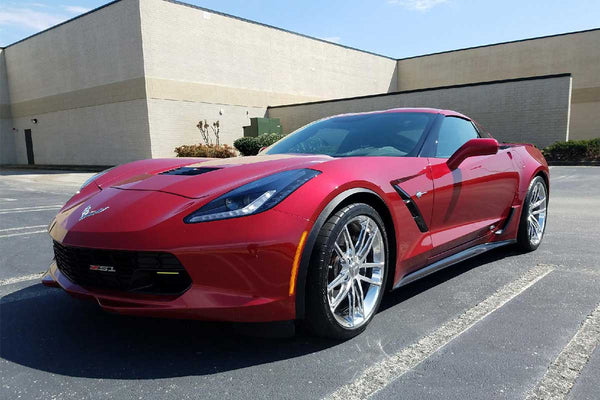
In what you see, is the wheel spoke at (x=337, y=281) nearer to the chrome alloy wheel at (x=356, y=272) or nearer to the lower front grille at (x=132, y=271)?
the chrome alloy wheel at (x=356, y=272)

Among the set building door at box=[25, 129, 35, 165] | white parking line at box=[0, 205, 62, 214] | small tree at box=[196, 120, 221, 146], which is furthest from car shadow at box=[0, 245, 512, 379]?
building door at box=[25, 129, 35, 165]

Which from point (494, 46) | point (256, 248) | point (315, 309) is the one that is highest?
point (494, 46)

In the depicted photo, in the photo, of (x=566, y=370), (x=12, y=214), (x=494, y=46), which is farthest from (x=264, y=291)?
(x=494, y=46)

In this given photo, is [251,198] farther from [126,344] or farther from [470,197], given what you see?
[470,197]

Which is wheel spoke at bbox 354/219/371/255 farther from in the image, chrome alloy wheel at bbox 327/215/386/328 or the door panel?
the door panel

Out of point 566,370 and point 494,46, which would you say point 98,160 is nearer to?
point 566,370

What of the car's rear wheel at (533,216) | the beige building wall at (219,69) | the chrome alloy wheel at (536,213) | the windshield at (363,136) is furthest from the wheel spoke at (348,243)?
the beige building wall at (219,69)

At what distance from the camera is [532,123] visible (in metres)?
Answer: 18.5

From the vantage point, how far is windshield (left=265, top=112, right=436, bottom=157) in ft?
9.89

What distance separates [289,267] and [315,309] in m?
0.27

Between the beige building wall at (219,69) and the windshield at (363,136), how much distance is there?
55.7ft

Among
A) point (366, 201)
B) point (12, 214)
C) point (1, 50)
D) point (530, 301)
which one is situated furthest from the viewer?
point (1, 50)

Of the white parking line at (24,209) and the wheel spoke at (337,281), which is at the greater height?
the wheel spoke at (337,281)

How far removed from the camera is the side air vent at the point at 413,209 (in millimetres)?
2621
